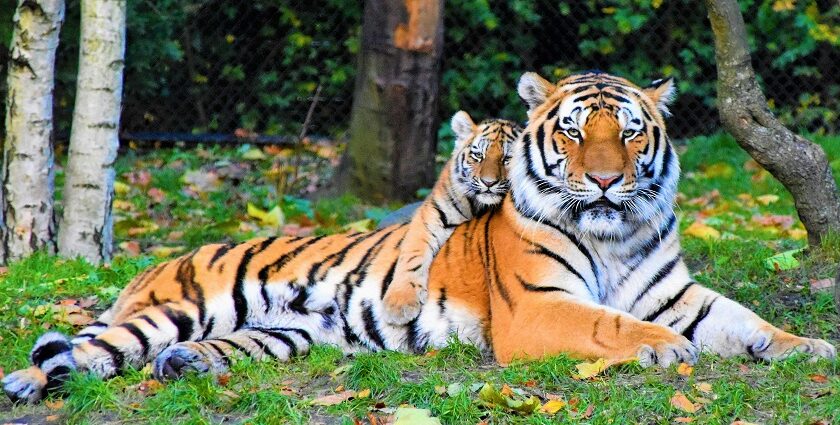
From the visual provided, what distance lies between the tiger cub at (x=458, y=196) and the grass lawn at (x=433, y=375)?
0.43 meters

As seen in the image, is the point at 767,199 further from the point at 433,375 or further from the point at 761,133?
the point at 433,375

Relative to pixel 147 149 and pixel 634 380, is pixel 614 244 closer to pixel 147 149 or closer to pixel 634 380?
pixel 634 380

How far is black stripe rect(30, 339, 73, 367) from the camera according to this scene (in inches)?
175

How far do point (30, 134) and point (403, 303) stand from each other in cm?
298

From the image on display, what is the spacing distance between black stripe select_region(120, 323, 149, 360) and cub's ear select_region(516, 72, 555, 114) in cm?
189

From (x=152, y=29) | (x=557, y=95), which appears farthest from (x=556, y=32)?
(x=557, y=95)

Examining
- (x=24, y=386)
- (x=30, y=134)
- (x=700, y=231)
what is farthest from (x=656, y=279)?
A: (x=30, y=134)

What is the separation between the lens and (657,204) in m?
4.63

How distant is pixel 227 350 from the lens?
473cm

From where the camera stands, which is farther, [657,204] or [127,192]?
[127,192]

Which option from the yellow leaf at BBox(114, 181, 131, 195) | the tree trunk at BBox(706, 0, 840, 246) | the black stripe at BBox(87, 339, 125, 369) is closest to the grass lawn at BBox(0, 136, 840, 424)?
the black stripe at BBox(87, 339, 125, 369)

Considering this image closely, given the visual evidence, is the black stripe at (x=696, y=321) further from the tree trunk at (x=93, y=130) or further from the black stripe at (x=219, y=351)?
the tree trunk at (x=93, y=130)

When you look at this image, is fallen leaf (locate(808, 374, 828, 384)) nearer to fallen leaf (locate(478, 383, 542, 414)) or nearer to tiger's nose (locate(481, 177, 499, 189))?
fallen leaf (locate(478, 383, 542, 414))

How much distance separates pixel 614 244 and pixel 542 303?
1.38ft
